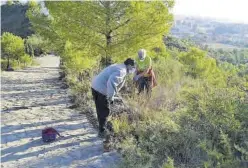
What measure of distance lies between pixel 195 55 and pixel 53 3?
2223 centimetres

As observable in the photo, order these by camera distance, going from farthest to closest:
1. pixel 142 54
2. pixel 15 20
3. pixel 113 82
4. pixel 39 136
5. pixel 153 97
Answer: pixel 15 20 < pixel 142 54 < pixel 153 97 < pixel 39 136 < pixel 113 82

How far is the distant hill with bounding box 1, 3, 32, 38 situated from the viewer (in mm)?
60819

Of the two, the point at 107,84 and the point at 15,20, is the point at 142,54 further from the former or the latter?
the point at 15,20

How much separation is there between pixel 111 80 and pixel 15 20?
221 ft

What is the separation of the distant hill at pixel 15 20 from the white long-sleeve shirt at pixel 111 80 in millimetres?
51202

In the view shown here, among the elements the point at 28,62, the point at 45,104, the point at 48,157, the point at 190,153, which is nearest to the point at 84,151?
the point at 48,157

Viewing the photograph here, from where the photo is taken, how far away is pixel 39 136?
785 cm

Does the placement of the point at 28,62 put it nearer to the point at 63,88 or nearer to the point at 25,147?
the point at 63,88

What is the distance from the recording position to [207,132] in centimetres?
604

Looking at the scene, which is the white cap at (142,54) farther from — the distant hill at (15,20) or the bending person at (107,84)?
the distant hill at (15,20)

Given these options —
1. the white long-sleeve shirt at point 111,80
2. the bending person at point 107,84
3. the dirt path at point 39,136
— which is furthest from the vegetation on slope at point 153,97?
the white long-sleeve shirt at point 111,80

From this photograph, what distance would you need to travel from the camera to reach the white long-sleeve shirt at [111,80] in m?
6.90

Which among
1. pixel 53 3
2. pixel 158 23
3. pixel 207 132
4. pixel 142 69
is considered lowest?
pixel 207 132

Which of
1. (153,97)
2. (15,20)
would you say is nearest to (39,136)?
(153,97)
